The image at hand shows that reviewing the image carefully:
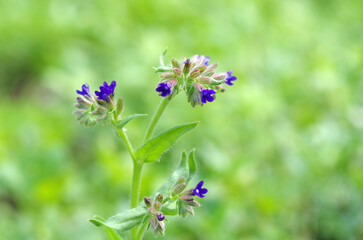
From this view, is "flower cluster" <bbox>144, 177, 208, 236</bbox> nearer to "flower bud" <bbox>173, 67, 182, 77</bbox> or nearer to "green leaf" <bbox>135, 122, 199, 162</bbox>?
"green leaf" <bbox>135, 122, 199, 162</bbox>

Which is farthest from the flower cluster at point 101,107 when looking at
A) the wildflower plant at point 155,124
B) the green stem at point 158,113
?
the green stem at point 158,113

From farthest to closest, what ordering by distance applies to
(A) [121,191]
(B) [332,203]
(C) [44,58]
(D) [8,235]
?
(C) [44,58], (A) [121,191], (B) [332,203], (D) [8,235]

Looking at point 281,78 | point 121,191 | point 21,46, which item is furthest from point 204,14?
point 121,191

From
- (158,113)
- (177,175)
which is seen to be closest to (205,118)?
(177,175)

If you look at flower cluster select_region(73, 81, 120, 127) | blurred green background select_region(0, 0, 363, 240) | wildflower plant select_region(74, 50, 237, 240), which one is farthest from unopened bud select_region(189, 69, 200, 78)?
blurred green background select_region(0, 0, 363, 240)

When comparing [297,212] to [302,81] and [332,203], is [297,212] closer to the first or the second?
[332,203]

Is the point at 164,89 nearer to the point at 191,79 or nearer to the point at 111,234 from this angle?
the point at 191,79
